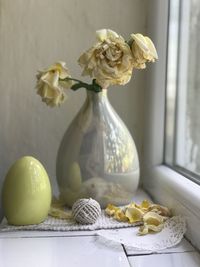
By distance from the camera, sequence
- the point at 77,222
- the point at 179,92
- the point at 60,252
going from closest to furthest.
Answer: the point at 60,252 → the point at 77,222 → the point at 179,92

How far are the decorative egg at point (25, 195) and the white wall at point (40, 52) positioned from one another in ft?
0.79

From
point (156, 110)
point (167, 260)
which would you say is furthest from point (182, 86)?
point (167, 260)

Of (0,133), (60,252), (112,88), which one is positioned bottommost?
(60,252)

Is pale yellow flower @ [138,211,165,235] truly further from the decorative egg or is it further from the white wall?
the white wall

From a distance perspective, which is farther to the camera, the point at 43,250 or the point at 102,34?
the point at 102,34

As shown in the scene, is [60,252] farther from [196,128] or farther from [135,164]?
[196,128]

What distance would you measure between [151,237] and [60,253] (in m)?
0.15

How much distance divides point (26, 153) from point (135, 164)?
28 centimetres

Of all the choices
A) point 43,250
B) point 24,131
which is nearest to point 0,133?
point 24,131

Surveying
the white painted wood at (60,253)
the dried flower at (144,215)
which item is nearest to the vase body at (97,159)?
the dried flower at (144,215)

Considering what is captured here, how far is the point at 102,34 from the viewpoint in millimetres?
707

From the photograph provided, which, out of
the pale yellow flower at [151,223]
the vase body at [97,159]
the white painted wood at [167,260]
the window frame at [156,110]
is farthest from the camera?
the window frame at [156,110]

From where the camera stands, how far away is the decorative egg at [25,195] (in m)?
0.66

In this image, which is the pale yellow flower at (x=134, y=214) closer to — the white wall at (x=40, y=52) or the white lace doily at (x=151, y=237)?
the white lace doily at (x=151, y=237)
